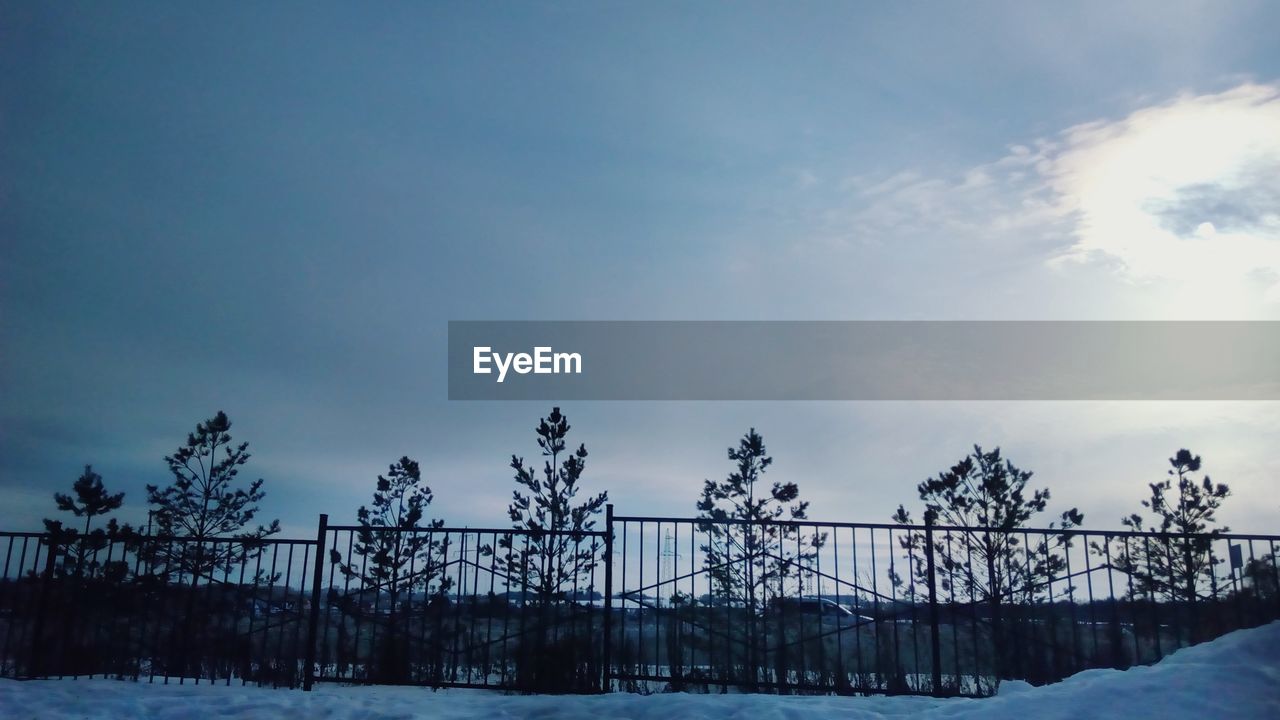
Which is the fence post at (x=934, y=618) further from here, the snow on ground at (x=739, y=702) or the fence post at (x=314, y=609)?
the fence post at (x=314, y=609)

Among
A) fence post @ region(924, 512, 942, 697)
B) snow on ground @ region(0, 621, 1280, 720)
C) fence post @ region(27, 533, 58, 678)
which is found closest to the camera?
snow on ground @ region(0, 621, 1280, 720)

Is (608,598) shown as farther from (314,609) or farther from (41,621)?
(41,621)

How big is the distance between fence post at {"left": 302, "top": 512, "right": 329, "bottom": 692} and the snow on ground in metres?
0.38

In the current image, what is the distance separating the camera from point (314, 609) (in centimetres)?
974

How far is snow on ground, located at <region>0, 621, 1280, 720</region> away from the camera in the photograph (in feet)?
20.4

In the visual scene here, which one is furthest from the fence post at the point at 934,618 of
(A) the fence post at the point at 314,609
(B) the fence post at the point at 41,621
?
(B) the fence post at the point at 41,621

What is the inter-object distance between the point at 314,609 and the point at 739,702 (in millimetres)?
5350

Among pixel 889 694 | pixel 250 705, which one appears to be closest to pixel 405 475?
pixel 250 705

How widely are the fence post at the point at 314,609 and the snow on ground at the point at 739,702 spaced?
0.38 meters

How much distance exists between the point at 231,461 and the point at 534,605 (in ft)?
30.8

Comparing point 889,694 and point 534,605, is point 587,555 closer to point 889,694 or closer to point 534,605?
point 534,605

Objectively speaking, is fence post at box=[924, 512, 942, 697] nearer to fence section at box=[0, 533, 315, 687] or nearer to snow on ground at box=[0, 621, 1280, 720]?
snow on ground at box=[0, 621, 1280, 720]

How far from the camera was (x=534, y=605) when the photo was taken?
19891 millimetres

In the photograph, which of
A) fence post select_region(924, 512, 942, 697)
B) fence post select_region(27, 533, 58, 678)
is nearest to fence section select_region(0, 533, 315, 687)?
fence post select_region(27, 533, 58, 678)
